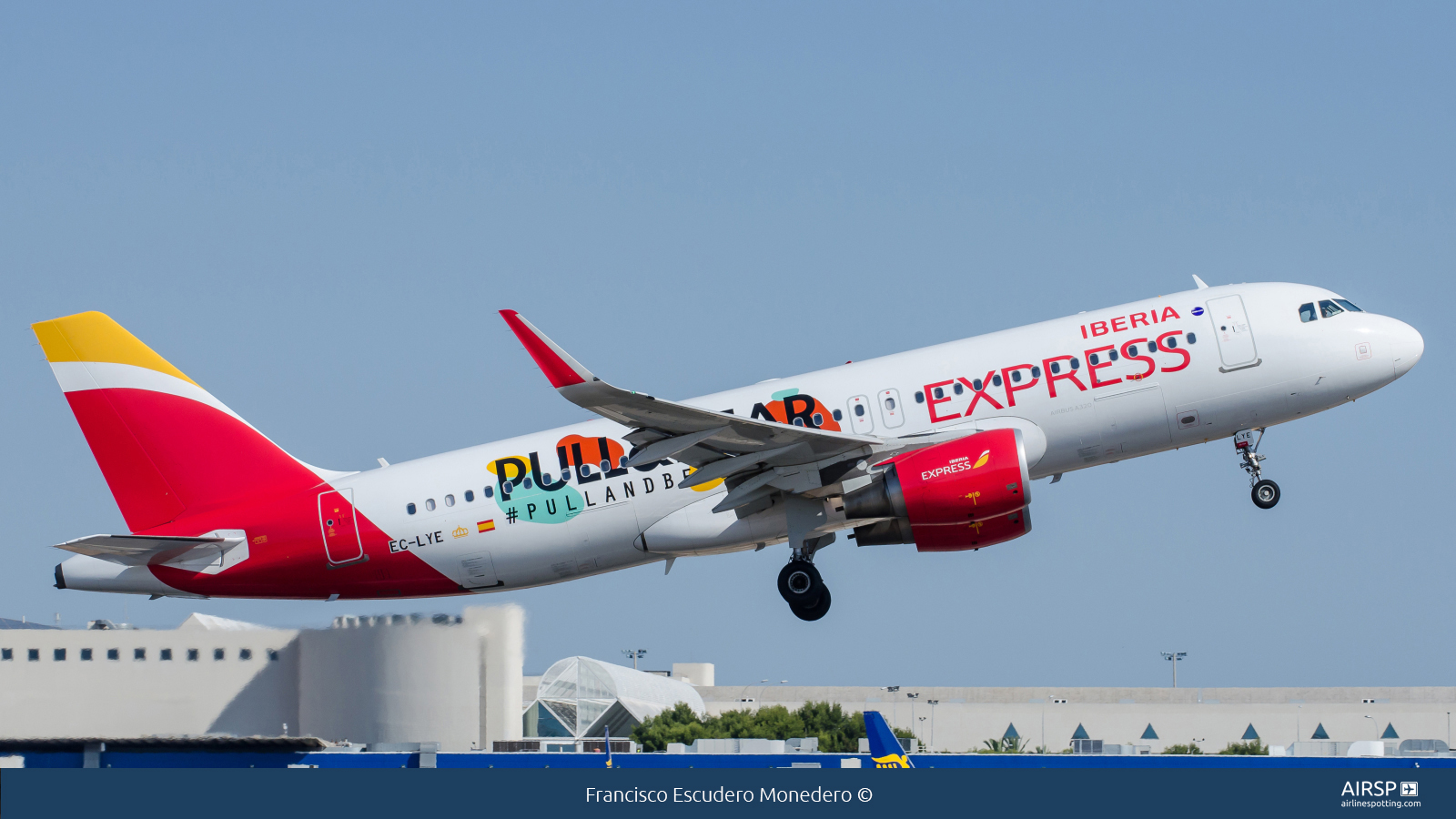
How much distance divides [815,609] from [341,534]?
9.93 metres

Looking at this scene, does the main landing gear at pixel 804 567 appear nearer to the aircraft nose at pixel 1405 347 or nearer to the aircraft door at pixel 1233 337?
the aircraft door at pixel 1233 337

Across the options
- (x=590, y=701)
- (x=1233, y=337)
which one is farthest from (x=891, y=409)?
(x=590, y=701)

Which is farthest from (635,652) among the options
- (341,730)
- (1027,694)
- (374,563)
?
(374,563)

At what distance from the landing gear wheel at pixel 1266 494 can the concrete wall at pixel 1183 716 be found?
5172 cm

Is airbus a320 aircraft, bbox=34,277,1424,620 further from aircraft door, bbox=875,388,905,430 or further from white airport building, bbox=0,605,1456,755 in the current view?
white airport building, bbox=0,605,1456,755

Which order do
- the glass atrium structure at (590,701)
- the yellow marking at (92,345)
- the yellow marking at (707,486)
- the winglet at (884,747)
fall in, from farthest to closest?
the glass atrium structure at (590,701), the winglet at (884,747), the yellow marking at (92,345), the yellow marking at (707,486)

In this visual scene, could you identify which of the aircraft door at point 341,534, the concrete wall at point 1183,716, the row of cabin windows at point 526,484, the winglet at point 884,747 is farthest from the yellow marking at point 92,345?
the concrete wall at point 1183,716

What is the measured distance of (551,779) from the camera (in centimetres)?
3077

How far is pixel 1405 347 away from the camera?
106ft

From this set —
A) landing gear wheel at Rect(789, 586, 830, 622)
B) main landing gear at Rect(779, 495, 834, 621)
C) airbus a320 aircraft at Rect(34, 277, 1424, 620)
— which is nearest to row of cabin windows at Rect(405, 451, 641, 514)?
airbus a320 aircraft at Rect(34, 277, 1424, 620)

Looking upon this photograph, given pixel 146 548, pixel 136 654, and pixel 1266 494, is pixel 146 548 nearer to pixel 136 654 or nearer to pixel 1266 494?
pixel 136 654

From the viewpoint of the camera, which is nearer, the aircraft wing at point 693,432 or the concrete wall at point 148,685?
the aircraft wing at point 693,432

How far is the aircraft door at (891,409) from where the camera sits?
104ft

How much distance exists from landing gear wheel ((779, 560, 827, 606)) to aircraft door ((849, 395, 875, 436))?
3011 millimetres
